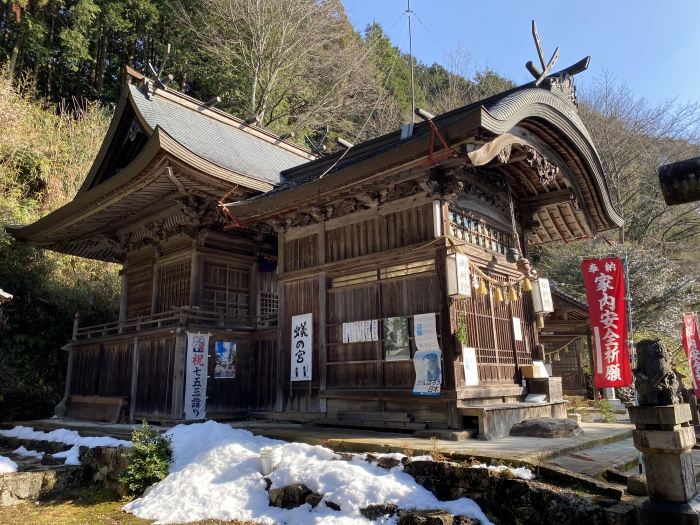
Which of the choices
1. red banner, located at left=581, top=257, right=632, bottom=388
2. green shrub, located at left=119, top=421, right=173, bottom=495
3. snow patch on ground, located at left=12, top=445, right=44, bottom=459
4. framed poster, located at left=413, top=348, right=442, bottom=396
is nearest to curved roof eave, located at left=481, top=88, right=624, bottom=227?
red banner, located at left=581, top=257, right=632, bottom=388

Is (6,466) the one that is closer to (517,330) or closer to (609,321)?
(517,330)

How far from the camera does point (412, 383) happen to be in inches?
A: 324

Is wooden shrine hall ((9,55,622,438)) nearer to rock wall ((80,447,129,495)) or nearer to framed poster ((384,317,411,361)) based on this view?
framed poster ((384,317,411,361))

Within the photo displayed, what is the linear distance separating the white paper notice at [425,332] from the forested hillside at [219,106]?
13139 millimetres

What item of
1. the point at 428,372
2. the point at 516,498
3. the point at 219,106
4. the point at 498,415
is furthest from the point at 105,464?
the point at 219,106

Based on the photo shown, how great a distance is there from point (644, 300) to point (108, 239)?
20.5m

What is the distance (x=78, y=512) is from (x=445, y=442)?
546 centimetres

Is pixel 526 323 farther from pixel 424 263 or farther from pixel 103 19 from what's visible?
pixel 103 19

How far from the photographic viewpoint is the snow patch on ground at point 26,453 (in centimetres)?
1002

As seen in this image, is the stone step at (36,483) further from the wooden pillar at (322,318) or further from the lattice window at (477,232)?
the lattice window at (477,232)

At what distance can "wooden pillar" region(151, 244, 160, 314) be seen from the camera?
12.7 metres

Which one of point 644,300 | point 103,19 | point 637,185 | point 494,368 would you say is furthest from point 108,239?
point 637,185

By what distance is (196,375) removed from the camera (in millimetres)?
10367

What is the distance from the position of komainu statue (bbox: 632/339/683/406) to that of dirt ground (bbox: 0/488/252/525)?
458cm
